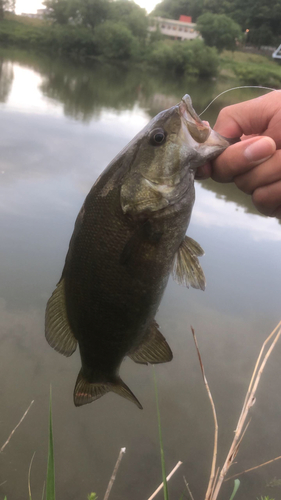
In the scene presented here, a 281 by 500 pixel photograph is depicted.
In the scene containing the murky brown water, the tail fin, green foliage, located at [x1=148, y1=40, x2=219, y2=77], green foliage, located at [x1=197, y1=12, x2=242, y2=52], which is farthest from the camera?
green foliage, located at [x1=197, y1=12, x2=242, y2=52]

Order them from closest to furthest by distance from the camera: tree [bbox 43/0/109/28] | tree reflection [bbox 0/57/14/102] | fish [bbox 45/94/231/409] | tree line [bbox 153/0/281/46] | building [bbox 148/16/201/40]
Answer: fish [bbox 45/94/231/409], tree reflection [bbox 0/57/14/102], tree [bbox 43/0/109/28], tree line [bbox 153/0/281/46], building [bbox 148/16/201/40]

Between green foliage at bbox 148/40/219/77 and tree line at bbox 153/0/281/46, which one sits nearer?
green foliage at bbox 148/40/219/77

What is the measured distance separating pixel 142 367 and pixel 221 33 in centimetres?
5417

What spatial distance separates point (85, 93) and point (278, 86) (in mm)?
21043

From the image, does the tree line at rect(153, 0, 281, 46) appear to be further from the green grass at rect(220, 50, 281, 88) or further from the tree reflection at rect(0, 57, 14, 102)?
the tree reflection at rect(0, 57, 14, 102)

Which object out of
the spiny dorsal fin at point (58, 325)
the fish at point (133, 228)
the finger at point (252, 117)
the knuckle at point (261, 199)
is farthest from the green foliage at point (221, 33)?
the spiny dorsal fin at point (58, 325)

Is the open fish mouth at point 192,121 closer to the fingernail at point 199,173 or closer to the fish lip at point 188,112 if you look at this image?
the fish lip at point 188,112

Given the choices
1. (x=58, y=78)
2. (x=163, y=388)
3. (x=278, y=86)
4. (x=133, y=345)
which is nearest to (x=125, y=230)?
(x=133, y=345)

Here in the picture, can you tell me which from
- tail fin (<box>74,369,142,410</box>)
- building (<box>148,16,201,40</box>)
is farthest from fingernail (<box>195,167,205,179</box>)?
building (<box>148,16,201,40</box>)

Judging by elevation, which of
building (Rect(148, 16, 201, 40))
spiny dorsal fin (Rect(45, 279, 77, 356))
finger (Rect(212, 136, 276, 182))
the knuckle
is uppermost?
building (Rect(148, 16, 201, 40))

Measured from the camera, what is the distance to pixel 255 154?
1.68 metres

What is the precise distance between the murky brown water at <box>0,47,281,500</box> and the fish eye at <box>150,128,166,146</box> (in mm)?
2770

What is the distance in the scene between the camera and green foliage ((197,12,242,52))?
4725 centimetres

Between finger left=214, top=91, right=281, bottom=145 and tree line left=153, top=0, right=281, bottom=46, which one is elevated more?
tree line left=153, top=0, right=281, bottom=46
